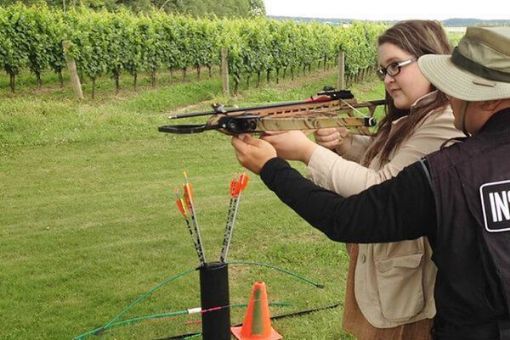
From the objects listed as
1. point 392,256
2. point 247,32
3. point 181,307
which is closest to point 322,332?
point 181,307

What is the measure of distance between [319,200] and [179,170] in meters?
7.29

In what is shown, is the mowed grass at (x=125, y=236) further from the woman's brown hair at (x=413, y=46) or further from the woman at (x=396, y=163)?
→ the woman's brown hair at (x=413, y=46)

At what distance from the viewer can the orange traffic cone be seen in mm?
3744

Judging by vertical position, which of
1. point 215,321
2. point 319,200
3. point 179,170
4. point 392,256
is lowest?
point 179,170

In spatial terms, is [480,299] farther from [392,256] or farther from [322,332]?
[322,332]

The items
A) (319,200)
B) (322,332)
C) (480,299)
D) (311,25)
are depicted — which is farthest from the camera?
(311,25)


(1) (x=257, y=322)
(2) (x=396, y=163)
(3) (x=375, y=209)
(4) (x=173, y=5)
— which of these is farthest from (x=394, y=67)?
(4) (x=173, y=5)

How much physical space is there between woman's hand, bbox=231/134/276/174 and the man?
267 mm

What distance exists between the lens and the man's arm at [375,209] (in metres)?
1.39

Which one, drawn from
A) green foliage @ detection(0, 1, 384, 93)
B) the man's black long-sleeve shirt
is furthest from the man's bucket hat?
green foliage @ detection(0, 1, 384, 93)

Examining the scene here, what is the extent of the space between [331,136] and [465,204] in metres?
1.09

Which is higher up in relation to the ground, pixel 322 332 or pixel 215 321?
pixel 215 321

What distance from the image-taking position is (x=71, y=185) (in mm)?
7836

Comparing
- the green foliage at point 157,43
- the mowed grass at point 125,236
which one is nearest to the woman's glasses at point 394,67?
the mowed grass at point 125,236
